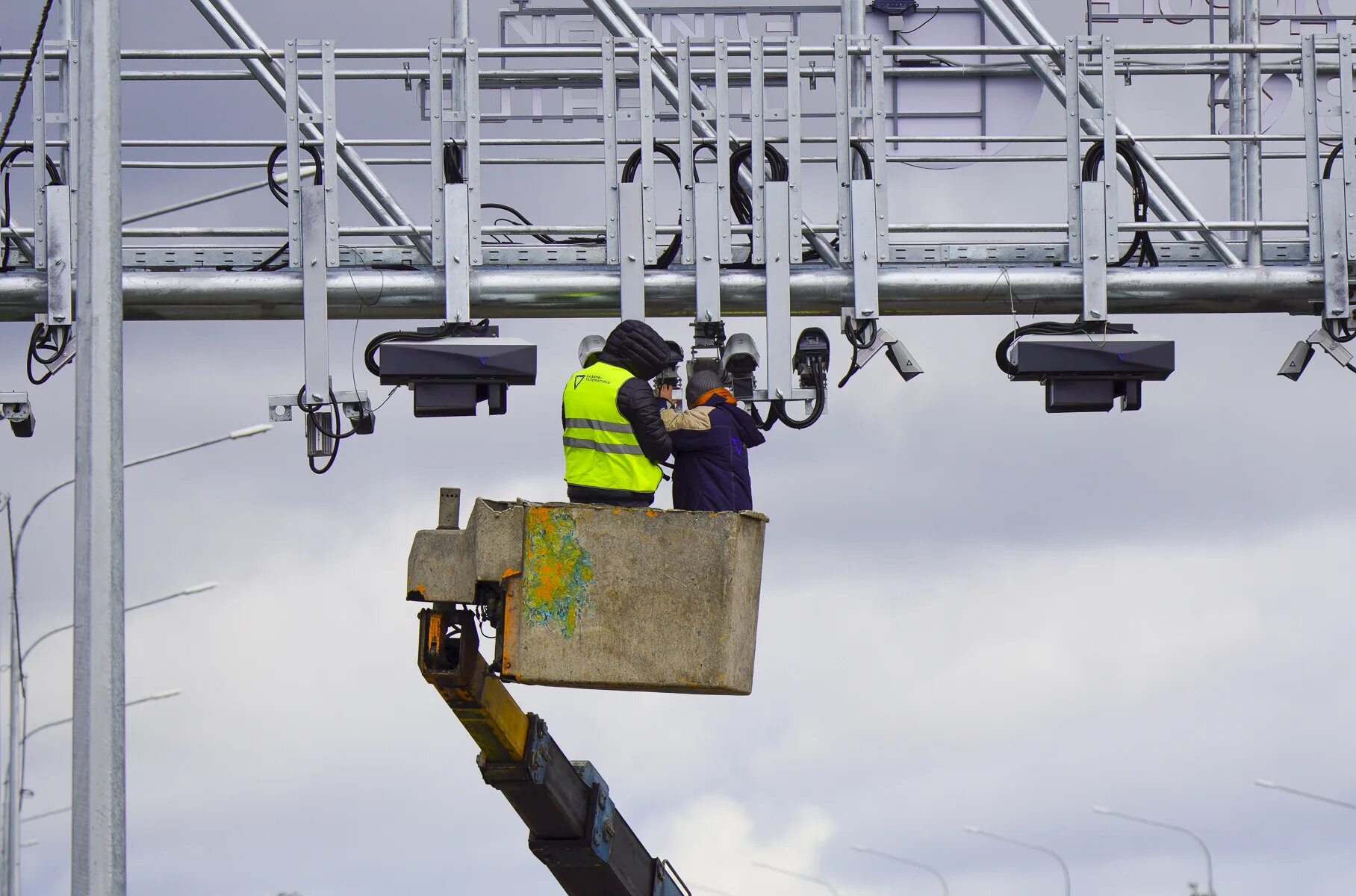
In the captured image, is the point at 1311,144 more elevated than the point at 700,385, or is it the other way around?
the point at 1311,144

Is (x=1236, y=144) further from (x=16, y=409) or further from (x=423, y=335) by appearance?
(x=16, y=409)

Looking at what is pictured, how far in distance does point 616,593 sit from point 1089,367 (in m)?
3.57

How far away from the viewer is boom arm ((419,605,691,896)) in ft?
40.4

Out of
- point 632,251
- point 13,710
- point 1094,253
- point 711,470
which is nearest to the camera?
point 711,470

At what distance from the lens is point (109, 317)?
38.6 ft

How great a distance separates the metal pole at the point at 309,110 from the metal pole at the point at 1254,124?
4.85 meters

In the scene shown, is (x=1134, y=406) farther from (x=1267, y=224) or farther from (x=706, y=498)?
(x=706, y=498)

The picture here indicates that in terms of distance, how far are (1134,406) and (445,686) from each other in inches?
169

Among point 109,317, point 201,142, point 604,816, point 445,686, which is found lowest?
point 604,816

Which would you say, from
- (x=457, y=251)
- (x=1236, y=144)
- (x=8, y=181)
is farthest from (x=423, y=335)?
(x=1236, y=144)

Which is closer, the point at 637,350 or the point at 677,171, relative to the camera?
the point at 637,350

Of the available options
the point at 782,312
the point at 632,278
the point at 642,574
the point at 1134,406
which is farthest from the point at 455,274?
the point at 1134,406

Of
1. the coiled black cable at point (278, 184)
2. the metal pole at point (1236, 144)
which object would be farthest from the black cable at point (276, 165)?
the metal pole at point (1236, 144)

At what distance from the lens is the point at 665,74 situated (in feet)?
49.3
